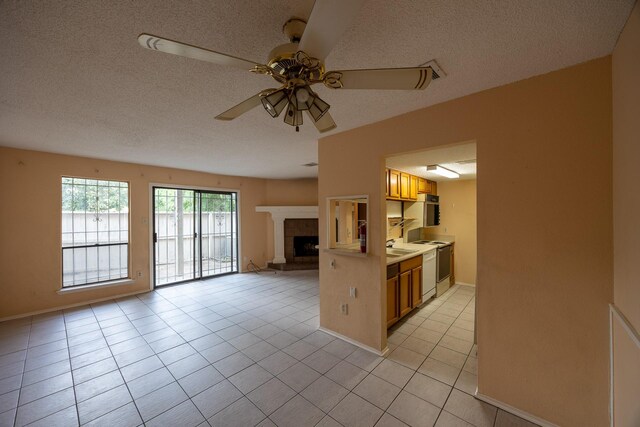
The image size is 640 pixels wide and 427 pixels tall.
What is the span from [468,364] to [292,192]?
5358mm

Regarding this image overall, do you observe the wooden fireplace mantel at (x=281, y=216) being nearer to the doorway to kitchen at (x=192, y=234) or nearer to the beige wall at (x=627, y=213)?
the doorway to kitchen at (x=192, y=234)

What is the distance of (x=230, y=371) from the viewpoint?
2266 millimetres

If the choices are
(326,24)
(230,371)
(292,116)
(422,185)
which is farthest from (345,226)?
(326,24)

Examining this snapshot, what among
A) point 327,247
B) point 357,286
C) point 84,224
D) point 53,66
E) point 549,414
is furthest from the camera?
point 84,224

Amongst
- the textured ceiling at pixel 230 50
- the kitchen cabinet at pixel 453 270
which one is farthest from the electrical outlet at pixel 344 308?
the kitchen cabinet at pixel 453 270

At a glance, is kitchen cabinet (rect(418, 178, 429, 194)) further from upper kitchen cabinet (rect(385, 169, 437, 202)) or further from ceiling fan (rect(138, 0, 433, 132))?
ceiling fan (rect(138, 0, 433, 132))

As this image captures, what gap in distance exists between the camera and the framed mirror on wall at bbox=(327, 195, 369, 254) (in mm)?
2677

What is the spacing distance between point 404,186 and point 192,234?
451 cm

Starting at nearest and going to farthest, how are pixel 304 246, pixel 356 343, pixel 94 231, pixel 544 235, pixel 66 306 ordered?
pixel 544 235 < pixel 356 343 < pixel 66 306 < pixel 94 231 < pixel 304 246

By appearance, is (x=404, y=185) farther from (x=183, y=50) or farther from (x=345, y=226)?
(x=183, y=50)

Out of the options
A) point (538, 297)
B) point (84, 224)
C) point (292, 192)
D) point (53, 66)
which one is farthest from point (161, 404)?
point (292, 192)

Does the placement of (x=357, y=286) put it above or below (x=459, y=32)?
below

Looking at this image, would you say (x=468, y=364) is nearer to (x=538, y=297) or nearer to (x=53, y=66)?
(x=538, y=297)

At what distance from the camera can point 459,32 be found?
47.7 inches
